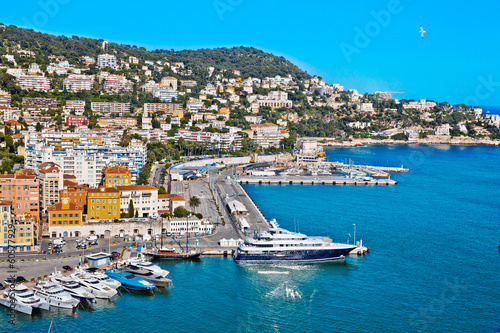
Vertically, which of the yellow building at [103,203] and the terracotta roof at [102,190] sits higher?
the terracotta roof at [102,190]

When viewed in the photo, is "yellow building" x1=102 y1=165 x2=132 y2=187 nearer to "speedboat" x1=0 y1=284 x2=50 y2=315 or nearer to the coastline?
"speedboat" x1=0 y1=284 x2=50 y2=315

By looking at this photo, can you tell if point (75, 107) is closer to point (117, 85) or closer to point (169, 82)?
point (117, 85)

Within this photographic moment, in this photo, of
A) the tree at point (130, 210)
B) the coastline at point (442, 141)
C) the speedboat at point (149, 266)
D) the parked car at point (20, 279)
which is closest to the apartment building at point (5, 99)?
the tree at point (130, 210)


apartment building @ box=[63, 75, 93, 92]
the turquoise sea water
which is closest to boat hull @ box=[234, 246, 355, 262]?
the turquoise sea water

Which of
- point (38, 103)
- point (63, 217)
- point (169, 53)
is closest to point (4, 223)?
point (63, 217)

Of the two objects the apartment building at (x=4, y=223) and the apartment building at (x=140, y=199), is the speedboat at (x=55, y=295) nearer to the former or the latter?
the apartment building at (x=4, y=223)

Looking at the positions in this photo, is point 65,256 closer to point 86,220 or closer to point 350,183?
point 86,220
